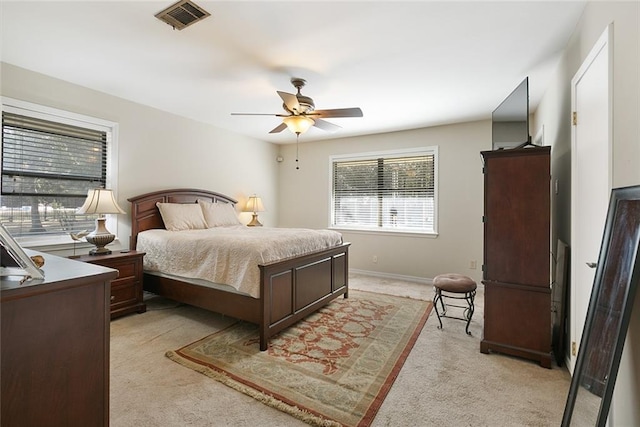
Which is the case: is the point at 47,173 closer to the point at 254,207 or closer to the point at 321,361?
the point at 254,207

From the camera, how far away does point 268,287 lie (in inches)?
100.0

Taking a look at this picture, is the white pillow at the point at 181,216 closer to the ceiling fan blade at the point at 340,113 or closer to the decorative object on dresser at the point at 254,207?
the decorative object on dresser at the point at 254,207

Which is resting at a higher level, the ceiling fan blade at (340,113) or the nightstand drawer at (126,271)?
the ceiling fan blade at (340,113)

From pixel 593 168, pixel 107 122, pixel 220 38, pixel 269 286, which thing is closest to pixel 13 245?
pixel 269 286

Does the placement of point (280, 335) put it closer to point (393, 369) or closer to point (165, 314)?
point (393, 369)

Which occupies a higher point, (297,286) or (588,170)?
(588,170)

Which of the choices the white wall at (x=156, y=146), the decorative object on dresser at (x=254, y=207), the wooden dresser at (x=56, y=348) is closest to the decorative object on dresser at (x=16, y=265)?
the wooden dresser at (x=56, y=348)

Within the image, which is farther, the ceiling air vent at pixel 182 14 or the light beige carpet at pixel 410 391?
the ceiling air vent at pixel 182 14

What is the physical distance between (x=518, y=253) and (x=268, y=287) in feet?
6.75

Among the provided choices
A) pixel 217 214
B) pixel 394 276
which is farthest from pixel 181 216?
pixel 394 276

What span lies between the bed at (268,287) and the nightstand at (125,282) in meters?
0.19

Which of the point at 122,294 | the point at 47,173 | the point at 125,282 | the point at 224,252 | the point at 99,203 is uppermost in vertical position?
the point at 47,173

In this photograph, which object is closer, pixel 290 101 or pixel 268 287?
pixel 268 287

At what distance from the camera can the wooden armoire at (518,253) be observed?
7.46 feet
